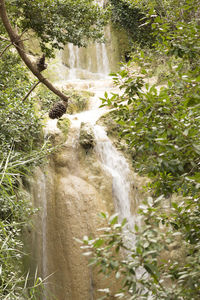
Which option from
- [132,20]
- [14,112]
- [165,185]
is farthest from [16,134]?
[132,20]

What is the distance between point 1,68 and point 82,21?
2.10 metres

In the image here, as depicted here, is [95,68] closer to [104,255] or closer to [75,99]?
[75,99]

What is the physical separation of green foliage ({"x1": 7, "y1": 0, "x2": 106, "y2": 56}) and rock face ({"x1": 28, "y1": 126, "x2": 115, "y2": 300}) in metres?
3.09

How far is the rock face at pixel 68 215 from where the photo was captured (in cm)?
608

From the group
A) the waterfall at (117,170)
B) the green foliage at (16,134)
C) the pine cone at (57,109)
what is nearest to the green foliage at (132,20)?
the waterfall at (117,170)

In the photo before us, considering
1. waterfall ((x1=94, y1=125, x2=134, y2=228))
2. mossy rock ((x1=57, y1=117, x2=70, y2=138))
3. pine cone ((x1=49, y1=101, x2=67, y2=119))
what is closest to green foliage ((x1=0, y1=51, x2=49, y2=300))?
pine cone ((x1=49, y1=101, x2=67, y2=119))

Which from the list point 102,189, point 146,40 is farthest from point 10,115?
point 146,40

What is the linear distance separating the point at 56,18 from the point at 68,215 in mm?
4345

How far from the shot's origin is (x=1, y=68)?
6.09 meters

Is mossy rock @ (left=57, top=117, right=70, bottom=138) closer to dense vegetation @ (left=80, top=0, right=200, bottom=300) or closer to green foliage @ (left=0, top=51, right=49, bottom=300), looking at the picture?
green foliage @ (left=0, top=51, right=49, bottom=300)

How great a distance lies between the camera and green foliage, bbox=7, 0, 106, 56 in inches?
197

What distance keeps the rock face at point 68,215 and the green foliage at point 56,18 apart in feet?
10.1

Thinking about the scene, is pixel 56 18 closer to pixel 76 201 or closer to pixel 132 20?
pixel 76 201

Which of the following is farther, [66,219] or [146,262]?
[66,219]
